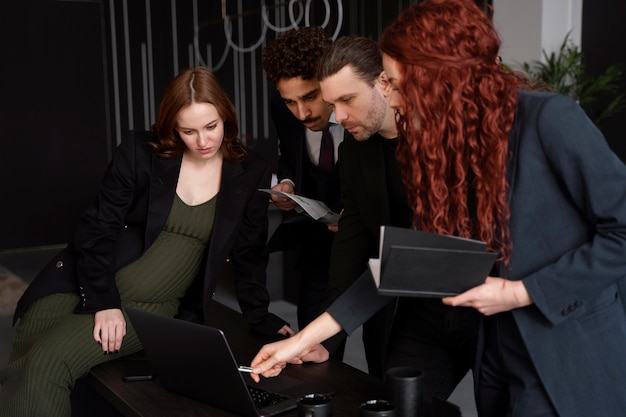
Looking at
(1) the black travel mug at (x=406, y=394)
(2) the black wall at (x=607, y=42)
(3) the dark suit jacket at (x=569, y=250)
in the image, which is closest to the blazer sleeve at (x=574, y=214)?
(3) the dark suit jacket at (x=569, y=250)

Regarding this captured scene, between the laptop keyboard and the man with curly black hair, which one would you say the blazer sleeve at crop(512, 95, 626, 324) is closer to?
the laptop keyboard

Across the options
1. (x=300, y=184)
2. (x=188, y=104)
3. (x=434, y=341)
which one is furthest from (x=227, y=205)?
(x=434, y=341)

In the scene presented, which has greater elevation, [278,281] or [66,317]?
[66,317]

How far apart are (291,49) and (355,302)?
981 mm

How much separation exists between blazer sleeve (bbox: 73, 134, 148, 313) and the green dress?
6 centimetres

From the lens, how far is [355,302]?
1.86 m

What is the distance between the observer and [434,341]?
201 centimetres

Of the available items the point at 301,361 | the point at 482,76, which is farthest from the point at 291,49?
the point at 482,76

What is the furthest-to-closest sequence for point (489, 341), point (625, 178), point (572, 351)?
point (489, 341) → point (572, 351) → point (625, 178)

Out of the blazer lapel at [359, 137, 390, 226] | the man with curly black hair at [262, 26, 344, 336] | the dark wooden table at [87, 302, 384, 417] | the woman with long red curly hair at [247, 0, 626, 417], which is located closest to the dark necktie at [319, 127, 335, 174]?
the man with curly black hair at [262, 26, 344, 336]

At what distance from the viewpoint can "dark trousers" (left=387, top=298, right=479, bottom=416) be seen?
193 cm

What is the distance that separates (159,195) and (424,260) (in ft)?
4.24

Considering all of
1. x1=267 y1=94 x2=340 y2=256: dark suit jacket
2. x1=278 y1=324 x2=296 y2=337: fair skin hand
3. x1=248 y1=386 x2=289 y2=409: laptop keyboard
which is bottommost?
x1=278 y1=324 x2=296 y2=337: fair skin hand

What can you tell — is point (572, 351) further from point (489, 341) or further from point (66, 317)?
point (66, 317)
